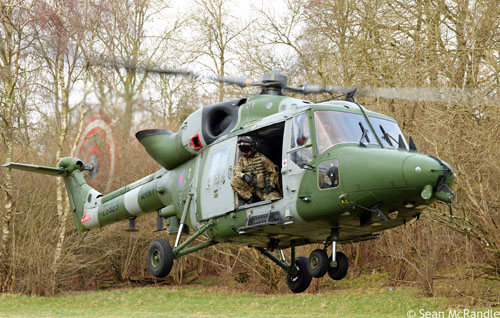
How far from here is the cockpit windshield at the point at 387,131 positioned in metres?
8.36

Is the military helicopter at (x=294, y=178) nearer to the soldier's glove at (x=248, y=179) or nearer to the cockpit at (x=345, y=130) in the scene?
the cockpit at (x=345, y=130)

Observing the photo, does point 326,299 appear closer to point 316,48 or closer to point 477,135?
point 477,135

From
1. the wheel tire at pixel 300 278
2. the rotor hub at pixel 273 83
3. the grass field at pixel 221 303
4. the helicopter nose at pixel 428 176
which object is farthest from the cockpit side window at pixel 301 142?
the grass field at pixel 221 303

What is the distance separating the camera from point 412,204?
25.1 ft

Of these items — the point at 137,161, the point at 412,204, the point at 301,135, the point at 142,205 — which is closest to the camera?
the point at 412,204

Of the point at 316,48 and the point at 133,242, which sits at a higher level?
the point at 316,48

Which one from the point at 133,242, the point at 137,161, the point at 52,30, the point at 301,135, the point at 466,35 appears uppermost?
the point at 52,30

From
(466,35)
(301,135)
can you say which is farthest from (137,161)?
(301,135)

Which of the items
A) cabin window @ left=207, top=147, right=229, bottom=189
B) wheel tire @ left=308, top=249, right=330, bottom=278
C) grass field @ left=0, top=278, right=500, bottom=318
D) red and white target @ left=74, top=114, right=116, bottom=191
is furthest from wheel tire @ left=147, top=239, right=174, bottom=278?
grass field @ left=0, top=278, right=500, bottom=318

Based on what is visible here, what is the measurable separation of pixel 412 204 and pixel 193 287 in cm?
2126

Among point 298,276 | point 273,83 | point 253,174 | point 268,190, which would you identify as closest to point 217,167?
point 253,174

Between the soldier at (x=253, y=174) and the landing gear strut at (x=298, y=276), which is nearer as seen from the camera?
the soldier at (x=253, y=174)

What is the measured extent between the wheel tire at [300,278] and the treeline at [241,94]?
16.7ft

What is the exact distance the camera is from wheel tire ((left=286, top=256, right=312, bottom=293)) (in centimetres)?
1055
